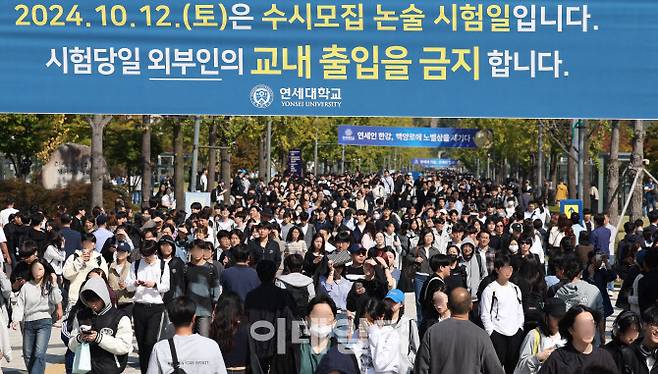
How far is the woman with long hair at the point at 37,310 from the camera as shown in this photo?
1245cm

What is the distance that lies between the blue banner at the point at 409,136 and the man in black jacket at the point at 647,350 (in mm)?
66203

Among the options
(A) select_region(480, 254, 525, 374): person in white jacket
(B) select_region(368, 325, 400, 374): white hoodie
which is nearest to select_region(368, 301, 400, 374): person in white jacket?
(B) select_region(368, 325, 400, 374): white hoodie

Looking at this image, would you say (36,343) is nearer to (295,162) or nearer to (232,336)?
(232,336)

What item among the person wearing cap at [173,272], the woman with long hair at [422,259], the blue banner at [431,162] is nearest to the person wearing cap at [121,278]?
the person wearing cap at [173,272]

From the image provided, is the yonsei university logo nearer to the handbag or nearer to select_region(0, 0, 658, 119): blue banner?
select_region(0, 0, 658, 119): blue banner

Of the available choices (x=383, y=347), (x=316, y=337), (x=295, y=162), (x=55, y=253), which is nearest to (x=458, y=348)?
(x=383, y=347)

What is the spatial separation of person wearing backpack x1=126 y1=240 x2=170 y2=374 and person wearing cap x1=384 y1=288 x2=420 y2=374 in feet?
12.9

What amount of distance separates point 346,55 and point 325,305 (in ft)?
13.5

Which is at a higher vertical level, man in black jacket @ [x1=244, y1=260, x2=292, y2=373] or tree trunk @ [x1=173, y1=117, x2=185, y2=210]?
tree trunk @ [x1=173, y1=117, x2=185, y2=210]

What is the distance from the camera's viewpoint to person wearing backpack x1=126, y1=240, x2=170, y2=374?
41.5ft

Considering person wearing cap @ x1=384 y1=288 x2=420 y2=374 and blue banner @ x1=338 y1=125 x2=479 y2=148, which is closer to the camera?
person wearing cap @ x1=384 y1=288 x2=420 y2=374

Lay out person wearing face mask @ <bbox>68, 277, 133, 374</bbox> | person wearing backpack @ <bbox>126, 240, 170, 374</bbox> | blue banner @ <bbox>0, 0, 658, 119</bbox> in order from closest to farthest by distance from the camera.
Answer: person wearing face mask @ <bbox>68, 277, 133, 374</bbox> → blue banner @ <bbox>0, 0, 658, 119</bbox> → person wearing backpack @ <bbox>126, 240, 170, 374</bbox>

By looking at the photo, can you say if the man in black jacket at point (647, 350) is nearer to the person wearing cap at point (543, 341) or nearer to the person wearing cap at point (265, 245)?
the person wearing cap at point (543, 341)

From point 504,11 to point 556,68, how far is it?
0.79 metres
